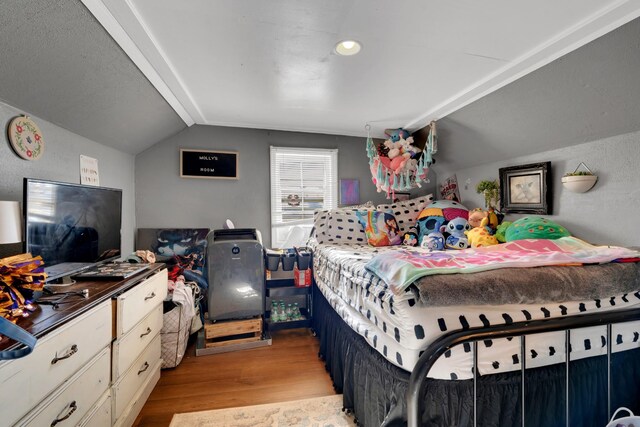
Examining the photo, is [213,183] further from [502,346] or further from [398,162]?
[502,346]

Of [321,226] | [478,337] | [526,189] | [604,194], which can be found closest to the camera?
[478,337]

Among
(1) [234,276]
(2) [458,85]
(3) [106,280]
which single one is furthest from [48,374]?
(2) [458,85]

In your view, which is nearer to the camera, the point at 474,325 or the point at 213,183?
the point at 474,325

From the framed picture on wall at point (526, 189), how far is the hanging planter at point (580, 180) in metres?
0.24

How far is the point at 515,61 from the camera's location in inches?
71.8

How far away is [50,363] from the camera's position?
37.4 inches

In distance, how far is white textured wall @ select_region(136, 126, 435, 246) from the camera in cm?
302

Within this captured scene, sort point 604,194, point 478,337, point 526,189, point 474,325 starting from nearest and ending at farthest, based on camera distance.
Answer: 1. point 478,337
2. point 474,325
3. point 604,194
4. point 526,189

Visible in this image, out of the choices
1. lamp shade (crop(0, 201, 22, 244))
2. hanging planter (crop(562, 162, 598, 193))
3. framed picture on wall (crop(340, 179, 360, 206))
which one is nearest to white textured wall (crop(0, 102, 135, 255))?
lamp shade (crop(0, 201, 22, 244))

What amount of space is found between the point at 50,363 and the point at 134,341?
2.37 feet

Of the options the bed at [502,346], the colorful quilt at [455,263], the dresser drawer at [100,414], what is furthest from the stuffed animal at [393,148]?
the dresser drawer at [100,414]

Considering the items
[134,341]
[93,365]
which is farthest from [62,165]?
[93,365]

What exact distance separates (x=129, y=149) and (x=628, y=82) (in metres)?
3.79

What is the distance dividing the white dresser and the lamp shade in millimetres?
341
